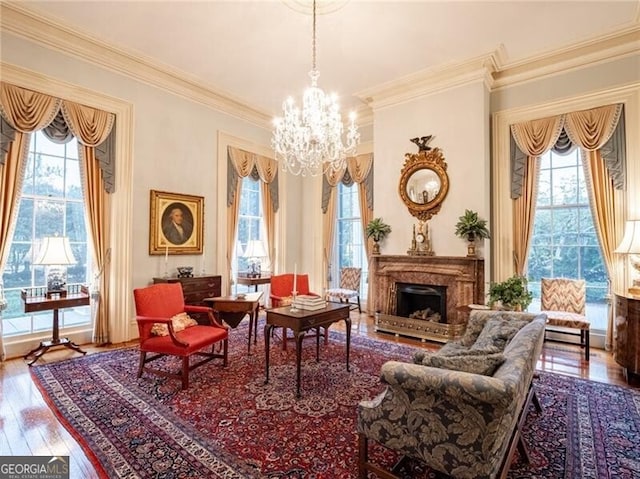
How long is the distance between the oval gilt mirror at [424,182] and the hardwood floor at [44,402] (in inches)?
81.1

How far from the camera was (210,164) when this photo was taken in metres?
5.83

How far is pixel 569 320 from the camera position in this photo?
4.03 meters

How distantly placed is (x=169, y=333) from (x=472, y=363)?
268cm

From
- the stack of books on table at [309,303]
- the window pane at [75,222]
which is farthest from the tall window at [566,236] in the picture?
the window pane at [75,222]

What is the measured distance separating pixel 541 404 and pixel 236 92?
6023 millimetres

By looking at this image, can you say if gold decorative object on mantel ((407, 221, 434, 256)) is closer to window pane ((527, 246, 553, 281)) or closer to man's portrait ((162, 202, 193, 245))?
window pane ((527, 246, 553, 281))

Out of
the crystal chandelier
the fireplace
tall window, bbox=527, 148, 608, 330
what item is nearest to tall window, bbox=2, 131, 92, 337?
the crystal chandelier

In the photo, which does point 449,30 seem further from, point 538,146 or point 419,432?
point 419,432

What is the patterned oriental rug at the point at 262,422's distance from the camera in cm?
205

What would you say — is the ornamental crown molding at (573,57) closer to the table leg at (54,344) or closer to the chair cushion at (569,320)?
the chair cushion at (569,320)

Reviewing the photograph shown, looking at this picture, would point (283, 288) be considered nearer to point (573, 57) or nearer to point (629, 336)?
point (629, 336)

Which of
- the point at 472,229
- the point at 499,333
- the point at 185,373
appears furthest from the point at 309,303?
the point at 472,229

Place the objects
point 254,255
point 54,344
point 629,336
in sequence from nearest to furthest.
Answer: point 629,336 < point 54,344 < point 254,255

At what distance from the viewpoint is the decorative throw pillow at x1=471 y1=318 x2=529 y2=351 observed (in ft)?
8.57
